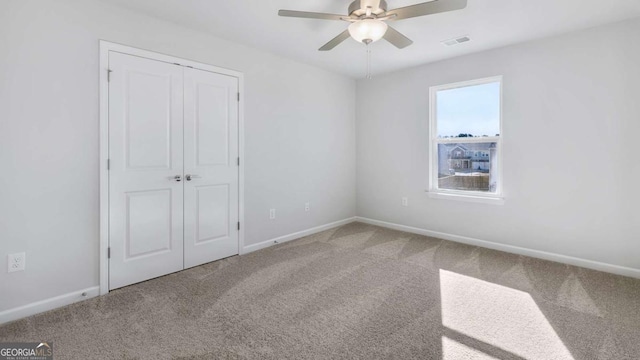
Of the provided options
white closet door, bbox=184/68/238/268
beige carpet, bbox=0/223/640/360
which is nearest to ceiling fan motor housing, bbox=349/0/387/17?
white closet door, bbox=184/68/238/268

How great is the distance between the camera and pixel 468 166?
388 cm

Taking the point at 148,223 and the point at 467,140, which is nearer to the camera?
the point at 148,223

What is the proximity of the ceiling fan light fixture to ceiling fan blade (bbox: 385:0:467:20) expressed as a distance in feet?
0.31

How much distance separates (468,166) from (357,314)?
272cm

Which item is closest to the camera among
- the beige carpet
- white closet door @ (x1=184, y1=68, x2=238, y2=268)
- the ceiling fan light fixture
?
the beige carpet

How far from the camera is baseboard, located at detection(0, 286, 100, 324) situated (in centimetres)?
206

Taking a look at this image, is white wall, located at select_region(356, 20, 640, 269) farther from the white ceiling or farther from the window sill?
the white ceiling

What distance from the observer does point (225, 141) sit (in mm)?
3258

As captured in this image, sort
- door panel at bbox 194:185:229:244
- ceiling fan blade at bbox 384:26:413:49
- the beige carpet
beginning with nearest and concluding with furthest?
1. the beige carpet
2. ceiling fan blade at bbox 384:26:413:49
3. door panel at bbox 194:185:229:244

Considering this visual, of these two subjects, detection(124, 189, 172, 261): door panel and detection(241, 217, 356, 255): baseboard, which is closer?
detection(124, 189, 172, 261): door panel

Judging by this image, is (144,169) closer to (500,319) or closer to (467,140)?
(500,319)

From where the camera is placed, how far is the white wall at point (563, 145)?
2.80m

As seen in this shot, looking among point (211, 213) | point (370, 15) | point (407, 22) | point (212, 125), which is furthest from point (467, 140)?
point (211, 213)

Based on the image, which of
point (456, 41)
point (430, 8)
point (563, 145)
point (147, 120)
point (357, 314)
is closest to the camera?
point (430, 8)
